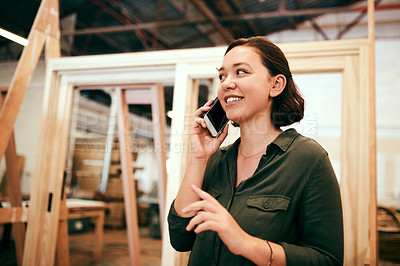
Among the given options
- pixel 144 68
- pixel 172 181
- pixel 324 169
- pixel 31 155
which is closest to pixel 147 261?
pixel 31 155

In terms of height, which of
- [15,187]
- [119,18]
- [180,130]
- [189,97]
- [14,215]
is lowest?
[14,215]

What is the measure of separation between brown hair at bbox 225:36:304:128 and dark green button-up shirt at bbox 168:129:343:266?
9cm

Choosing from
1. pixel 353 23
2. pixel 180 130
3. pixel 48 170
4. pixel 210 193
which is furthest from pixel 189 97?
pixel 353 23

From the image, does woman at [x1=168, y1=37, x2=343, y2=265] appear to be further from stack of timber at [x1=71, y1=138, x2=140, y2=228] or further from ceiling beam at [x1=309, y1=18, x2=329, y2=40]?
ceiling beam at [x1=309, y1=18, x2=329, y2=40]

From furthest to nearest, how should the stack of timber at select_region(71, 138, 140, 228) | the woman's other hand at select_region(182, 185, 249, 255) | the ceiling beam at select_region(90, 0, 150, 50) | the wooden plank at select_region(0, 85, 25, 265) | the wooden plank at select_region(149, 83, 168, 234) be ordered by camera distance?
the stack of timber at select_region(71, 138, 140, 228), the ceiling beam at select_region(90, 0, 150, 50), the wooden plank at select_region(149, 83, 168, 234), the wooden plank at select_region(0, 85, 25, 265), the woman's other hand at select_region(182, 185, 249, 255)

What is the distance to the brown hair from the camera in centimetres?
119

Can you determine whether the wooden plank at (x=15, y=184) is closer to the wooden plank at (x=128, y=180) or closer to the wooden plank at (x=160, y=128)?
the wooden plank at (x=128, y=180)

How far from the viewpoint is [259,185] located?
1.04 metres

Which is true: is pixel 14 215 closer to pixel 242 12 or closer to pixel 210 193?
pixel 210 193

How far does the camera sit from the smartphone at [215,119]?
49.6 inches

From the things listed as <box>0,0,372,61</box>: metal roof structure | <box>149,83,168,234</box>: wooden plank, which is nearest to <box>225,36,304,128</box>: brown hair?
<box>149,83,168,234</box>: wooden plank

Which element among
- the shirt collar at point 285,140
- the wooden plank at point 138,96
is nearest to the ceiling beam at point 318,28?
the wooden plank at point 138,96

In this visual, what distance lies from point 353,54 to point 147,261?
4.12 m

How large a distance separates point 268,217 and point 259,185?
11cm
